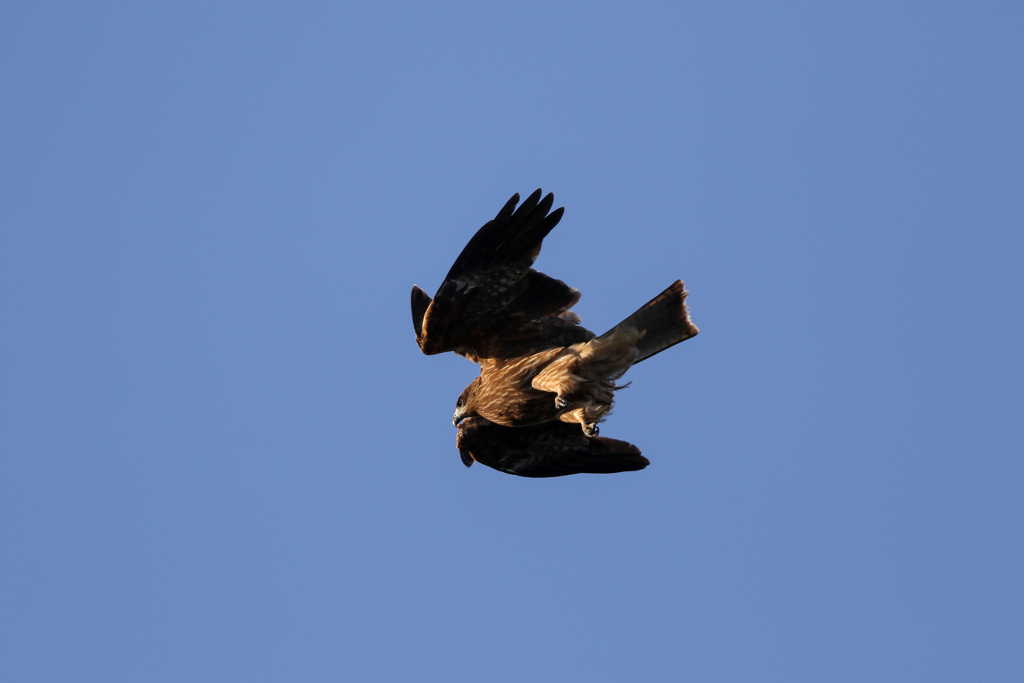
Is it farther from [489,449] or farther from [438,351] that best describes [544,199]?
[489,449]

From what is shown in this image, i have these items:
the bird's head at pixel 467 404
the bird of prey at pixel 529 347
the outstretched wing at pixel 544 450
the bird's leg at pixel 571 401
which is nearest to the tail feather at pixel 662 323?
the bird of prey at pixel 529 347

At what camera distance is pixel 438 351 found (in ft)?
29.9

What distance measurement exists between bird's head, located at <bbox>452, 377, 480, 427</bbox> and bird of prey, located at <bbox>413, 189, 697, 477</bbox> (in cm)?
1

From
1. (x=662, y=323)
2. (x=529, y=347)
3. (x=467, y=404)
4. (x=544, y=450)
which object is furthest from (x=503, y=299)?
(x=544, y=450)

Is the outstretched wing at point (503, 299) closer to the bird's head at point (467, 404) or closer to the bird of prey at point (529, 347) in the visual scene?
the bird of prey at point (529, 347)

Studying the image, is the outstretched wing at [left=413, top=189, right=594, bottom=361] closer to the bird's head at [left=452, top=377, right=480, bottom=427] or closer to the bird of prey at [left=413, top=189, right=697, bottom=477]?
the bird of prey at [left=413, top=189, right=697, bottom=477]

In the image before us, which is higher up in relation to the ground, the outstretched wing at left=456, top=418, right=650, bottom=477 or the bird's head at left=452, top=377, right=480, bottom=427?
the bird's head at left=452, top=377, right=480, bottom=427

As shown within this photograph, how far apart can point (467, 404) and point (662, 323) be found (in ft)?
7.06

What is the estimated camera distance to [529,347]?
9.05m

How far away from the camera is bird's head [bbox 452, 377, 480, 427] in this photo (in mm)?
9219

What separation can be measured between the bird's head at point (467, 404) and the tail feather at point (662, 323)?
1628 millimetres

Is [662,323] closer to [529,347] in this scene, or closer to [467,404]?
[529,347]

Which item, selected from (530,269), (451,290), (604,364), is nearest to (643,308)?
(604,364)

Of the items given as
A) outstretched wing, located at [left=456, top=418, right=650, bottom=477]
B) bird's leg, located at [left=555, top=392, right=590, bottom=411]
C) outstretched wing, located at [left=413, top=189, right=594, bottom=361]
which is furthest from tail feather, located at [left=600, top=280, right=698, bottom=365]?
outstretched wing, located at [left=456, top=418, right=650, bottom=477]
